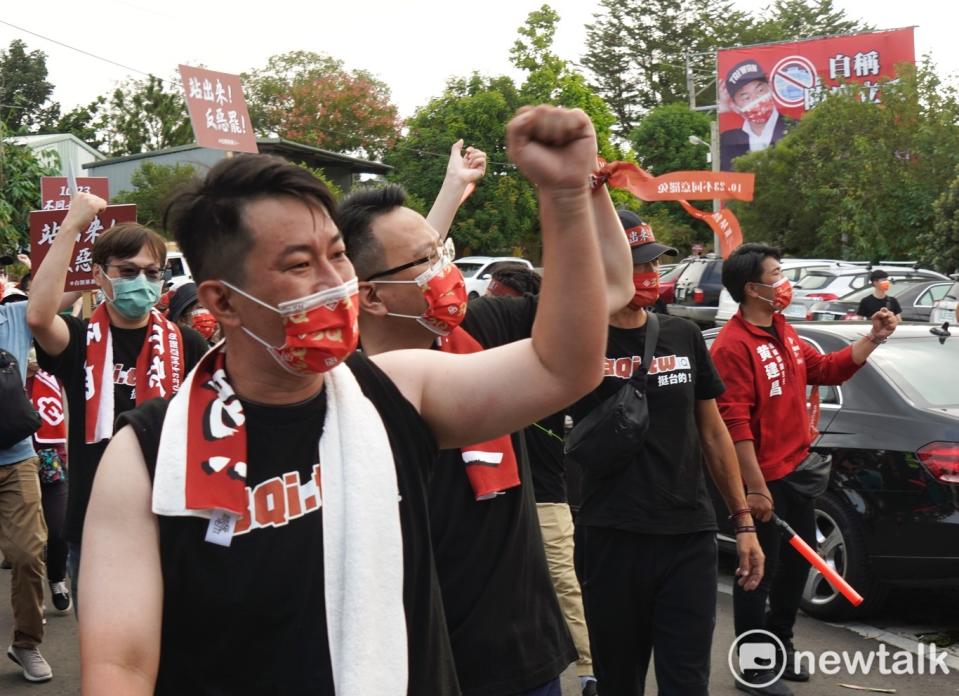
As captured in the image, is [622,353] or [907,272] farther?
[907,272]

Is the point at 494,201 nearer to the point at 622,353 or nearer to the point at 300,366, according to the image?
the point at 622,353

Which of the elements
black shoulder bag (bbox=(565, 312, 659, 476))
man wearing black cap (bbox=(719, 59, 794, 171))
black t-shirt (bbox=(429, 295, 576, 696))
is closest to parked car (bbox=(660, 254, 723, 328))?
black shoulder bag (bbox=(565, 312, 659, 476))

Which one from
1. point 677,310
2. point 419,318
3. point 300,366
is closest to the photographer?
point 300,366

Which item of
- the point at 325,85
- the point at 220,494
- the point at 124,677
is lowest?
the point at 124,677

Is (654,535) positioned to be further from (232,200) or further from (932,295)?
(932,295)

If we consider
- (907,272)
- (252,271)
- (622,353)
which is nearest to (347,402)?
(252,271)

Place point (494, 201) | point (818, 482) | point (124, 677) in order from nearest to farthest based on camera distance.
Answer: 1. point (124, 677)
2. point (818, 482)
3. point (494, 201)

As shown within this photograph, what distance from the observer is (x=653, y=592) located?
4270mm

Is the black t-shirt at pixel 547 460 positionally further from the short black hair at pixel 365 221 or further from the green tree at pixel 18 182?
the green tree at pixel 18 182

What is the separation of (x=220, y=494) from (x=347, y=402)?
0.94ft

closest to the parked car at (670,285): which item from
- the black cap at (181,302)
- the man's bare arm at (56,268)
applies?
the black cap at (181,302)

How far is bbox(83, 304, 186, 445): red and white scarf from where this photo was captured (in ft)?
15.6

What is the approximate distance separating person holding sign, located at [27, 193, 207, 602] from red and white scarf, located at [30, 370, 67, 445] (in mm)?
2398

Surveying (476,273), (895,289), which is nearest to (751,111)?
(476,273)
